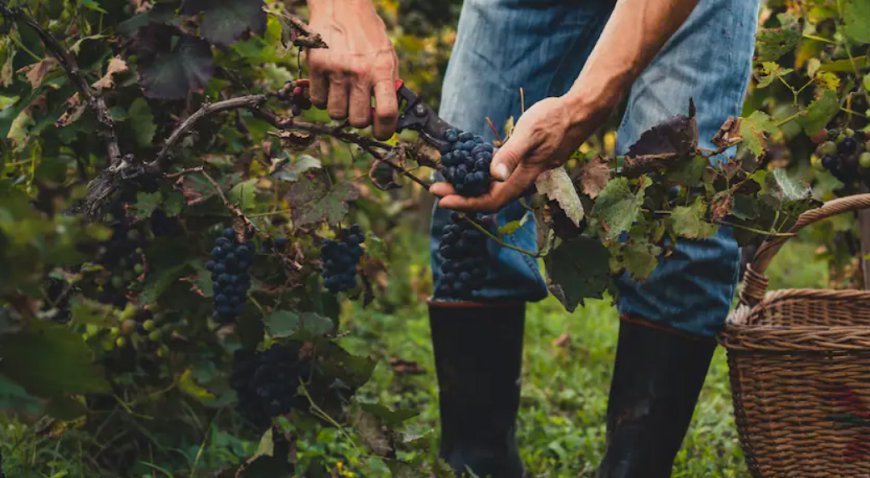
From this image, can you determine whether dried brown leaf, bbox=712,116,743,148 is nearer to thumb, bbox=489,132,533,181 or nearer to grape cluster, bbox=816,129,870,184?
thumb, bbox=489,132,533,181

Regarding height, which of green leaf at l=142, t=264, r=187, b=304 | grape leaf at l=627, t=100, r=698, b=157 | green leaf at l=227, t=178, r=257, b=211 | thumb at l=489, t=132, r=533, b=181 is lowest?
green leaf at l=142, t=264, r=187, b=304

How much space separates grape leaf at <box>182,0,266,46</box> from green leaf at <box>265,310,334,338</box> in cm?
49

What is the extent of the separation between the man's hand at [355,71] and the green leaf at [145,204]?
1.23 feet

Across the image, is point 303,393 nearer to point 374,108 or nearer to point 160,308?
point 160,308

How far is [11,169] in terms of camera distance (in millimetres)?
1975

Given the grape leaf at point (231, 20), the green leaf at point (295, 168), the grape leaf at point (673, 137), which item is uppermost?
the grape leaf at point (231, 20)

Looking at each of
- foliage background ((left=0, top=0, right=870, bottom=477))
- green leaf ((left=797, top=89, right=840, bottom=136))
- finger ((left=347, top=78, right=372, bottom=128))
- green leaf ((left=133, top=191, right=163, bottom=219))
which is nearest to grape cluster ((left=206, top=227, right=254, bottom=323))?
foliage background ((left=0, top=0, right=870, bottom=477))

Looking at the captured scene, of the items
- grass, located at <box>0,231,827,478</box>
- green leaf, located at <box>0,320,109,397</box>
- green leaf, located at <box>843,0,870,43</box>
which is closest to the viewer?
green leaf, located at <box>0,320,109,397</box>

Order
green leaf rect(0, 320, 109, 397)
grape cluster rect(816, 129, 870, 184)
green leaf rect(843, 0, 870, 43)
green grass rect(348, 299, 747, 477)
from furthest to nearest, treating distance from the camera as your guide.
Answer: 1. green grass rect(348, 299, 747, 477)
2. grape cluster rect(816, 129, 870, 184)
3. green leaf rect(843, 0, 870, 43)
4. green leaf rect(0, 320, 109, 397)

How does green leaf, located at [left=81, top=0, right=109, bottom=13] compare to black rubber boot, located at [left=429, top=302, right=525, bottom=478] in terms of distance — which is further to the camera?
black rubber boot, located at [left=429, top=302, right=525, bottom=478]

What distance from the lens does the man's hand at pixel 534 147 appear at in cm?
148

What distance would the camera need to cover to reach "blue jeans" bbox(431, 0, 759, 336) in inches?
69.4

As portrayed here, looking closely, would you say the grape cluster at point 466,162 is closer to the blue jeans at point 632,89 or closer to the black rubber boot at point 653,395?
the blue jeans at point 632,89

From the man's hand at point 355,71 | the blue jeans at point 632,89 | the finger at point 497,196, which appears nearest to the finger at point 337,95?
the man's hand at point 355,71
